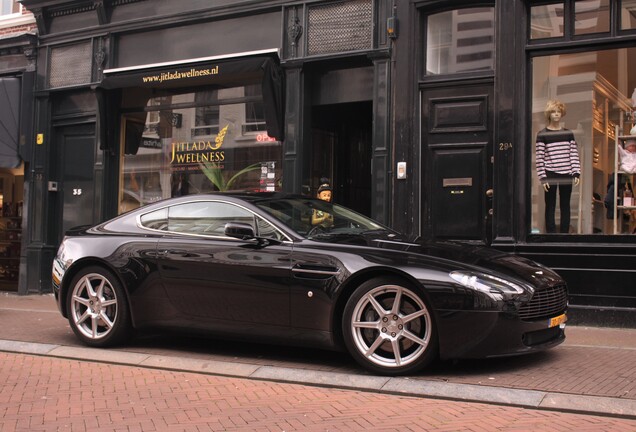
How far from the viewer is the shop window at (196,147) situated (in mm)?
10586

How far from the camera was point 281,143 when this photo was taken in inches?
404

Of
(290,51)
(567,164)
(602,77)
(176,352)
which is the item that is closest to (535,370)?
(176,352)

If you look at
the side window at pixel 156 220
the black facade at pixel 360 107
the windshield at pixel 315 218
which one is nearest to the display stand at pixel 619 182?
the black facade at pixel 360 107

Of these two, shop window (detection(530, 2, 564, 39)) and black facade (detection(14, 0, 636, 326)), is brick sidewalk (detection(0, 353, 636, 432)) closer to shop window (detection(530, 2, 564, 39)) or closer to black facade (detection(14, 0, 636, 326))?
black facade (detection(14, 0, 636, 326))

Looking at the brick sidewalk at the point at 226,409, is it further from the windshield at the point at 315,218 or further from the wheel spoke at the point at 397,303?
the windshield at the point at 315,218

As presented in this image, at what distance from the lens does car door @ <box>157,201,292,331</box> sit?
5520 millimetres

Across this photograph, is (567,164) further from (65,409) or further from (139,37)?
(139,37)

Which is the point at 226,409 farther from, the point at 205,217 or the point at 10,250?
the point at 10,250

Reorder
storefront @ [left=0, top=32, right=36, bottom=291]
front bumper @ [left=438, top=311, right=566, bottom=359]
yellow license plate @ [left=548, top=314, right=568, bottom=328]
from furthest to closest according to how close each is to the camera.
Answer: storefront @ [left=0, top=32, right=36, bottom=291], yellow license plate @ [left=548, top=314, right=568, bottom=328], front bumper @ [left=438, top=311, right=566, bottom=359]

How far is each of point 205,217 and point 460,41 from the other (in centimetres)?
479

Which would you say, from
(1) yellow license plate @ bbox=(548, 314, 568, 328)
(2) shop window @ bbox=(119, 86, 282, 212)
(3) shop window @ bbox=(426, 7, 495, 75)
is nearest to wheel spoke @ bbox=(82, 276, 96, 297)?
(1) yellow license plate @ bbox=(548, 314, 568, 328)

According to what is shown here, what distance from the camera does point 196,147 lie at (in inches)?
441

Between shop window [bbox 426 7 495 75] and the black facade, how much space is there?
0.09 feet

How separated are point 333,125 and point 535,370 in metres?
6.26
